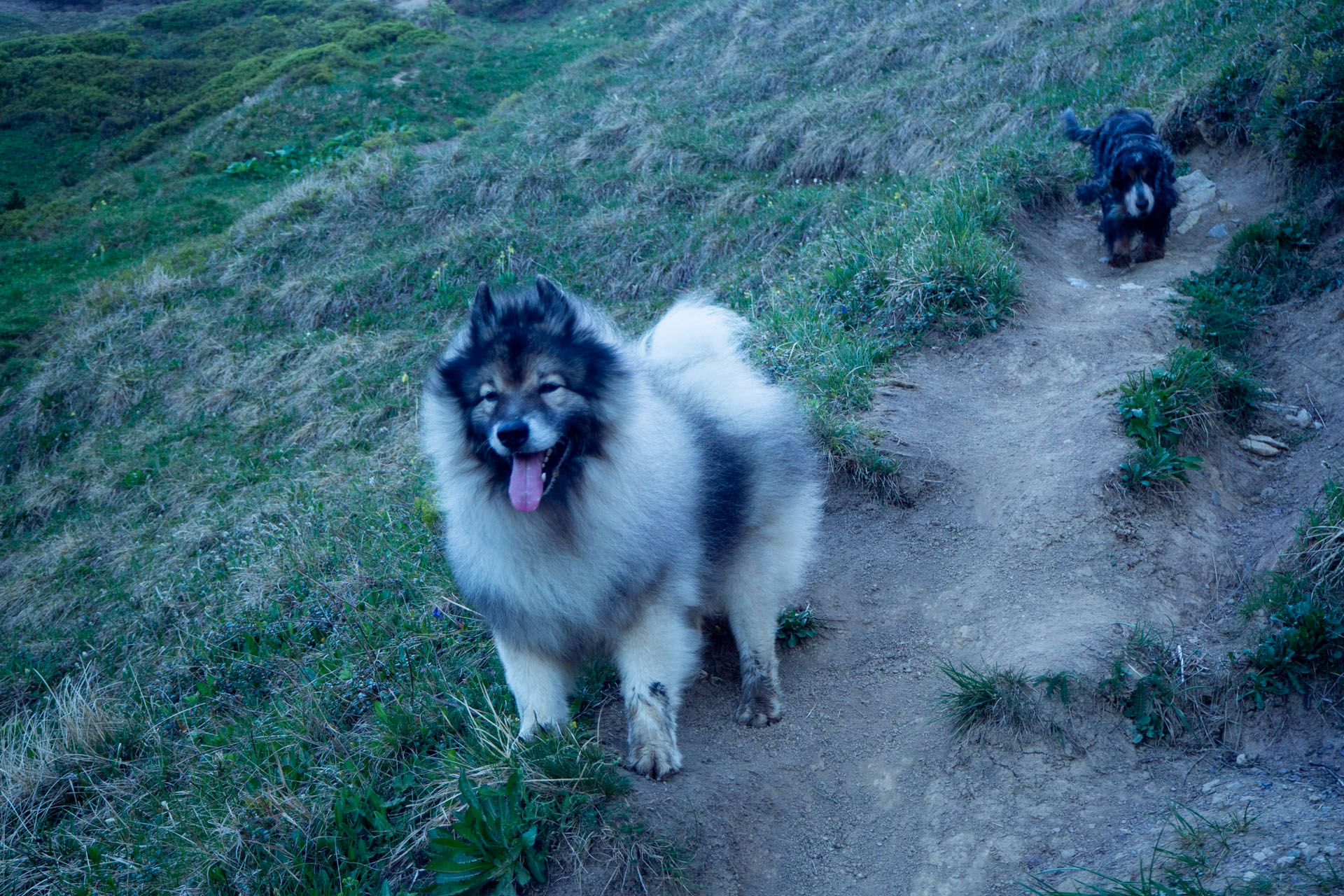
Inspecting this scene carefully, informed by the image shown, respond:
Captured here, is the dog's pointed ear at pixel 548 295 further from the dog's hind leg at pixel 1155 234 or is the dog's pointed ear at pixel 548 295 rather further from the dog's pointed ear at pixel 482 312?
the dog's hind leg at pixel 1155 234

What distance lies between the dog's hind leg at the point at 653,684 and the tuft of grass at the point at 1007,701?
1.10m

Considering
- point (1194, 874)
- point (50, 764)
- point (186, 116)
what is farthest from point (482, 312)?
point (186, 116)

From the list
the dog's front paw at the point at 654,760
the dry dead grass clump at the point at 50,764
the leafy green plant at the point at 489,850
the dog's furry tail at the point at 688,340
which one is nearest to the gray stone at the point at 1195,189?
the dog's furry tail at the point at 688,340

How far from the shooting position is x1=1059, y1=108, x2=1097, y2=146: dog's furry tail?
25.8 feet

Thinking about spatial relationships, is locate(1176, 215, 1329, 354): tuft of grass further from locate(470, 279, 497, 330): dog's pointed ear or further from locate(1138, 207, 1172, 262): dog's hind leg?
locate(470, 279, 497, 330): dog's pointed ear

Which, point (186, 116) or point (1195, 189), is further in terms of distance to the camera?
point (186, 116)

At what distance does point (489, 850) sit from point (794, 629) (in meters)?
1.80

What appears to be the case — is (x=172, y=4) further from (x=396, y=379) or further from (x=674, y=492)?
(x=674, y=492)

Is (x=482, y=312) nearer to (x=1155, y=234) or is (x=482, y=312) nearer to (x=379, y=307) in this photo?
(x=1155, y=234)

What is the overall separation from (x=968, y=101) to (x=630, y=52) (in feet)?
36.2

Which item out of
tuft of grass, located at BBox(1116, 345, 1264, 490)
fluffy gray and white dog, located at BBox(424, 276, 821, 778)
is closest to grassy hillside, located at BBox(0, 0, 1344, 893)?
fluffy gray and white dog, located at BBox(424, 276, 821, 778)

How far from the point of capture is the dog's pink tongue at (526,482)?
281 centimetres

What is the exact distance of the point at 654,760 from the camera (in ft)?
10.0

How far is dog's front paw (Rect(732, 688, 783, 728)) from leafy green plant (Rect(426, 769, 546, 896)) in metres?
1.06
